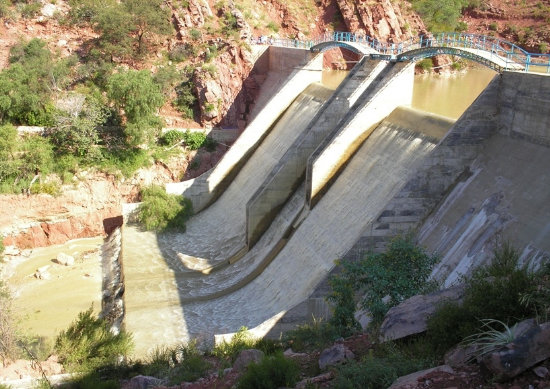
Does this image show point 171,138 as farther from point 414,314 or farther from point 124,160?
point 414,314

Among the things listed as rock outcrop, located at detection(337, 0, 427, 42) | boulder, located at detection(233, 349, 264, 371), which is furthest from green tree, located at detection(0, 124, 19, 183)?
rock outcrop, located at detection(337, 0, 427, 42)

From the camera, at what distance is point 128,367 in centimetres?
1202

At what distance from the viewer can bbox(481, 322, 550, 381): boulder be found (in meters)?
5.78

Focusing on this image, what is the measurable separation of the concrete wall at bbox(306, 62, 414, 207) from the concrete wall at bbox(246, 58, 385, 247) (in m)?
1.89

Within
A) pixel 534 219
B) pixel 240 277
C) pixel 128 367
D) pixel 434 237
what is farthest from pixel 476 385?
pixel 240 277

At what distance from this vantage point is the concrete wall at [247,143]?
82.9 ft

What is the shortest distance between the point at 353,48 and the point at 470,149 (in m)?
11.4

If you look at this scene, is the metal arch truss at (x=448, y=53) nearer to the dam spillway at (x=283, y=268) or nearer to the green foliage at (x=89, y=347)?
the dam spillway at (x=283, y=268)

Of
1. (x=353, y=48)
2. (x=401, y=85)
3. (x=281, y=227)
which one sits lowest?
(x=281, y=227)

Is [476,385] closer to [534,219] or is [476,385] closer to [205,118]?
[534,219]

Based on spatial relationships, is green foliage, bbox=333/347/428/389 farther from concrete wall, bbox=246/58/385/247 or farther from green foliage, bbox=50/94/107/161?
green foliage, bbox=50/94/107/161

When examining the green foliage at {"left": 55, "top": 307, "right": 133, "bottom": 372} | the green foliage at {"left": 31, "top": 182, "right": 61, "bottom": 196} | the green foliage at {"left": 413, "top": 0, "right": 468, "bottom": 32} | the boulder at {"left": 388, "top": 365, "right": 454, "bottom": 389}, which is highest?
the green foliage at {"left": 413, "top": 0, "right": 468, "bottom": 32}

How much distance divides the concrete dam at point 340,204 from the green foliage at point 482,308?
12.3 feet

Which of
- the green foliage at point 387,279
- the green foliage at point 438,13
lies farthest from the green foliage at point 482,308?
the green foliage at point 438,13
